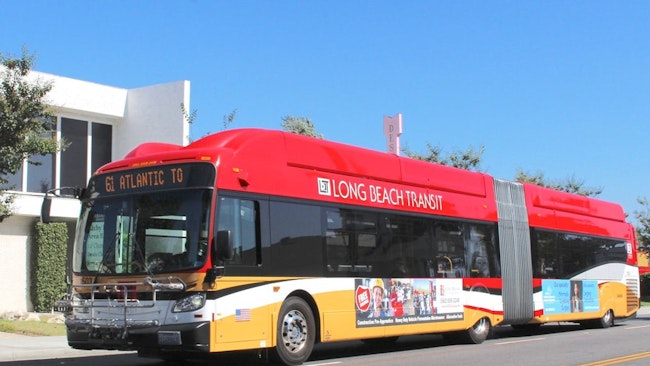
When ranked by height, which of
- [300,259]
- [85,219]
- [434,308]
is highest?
[85,219]

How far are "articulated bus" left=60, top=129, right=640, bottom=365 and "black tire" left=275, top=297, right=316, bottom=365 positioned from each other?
23mm

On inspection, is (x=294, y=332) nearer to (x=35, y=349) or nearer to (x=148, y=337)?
(x=148, y=337)

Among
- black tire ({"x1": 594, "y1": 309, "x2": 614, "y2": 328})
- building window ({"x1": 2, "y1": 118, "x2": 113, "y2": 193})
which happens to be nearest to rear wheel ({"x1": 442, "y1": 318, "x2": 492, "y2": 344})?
black tire ({"x1": 594, "y1": 309, "x2": 614, "y2": 328})

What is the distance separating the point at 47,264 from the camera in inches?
Result: 939

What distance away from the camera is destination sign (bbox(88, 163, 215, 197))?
9930 millimetres

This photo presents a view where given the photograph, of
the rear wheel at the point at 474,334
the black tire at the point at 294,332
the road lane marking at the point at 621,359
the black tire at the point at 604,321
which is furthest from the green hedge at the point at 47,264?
the road lane marking at the point at 621,359

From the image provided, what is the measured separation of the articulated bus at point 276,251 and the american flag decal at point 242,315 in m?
0.01

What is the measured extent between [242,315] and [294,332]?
1.28m

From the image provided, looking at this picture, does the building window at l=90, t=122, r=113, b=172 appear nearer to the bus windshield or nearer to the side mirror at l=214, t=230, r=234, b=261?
the bus windshield

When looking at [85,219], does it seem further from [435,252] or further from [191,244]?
[435,252]

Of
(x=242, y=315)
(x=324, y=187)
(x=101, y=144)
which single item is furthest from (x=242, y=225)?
(x=101, y=144)

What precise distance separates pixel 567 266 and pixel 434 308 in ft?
24.3

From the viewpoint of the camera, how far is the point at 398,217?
1386 cm

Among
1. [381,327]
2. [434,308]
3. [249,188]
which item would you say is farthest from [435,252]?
[249,188]
